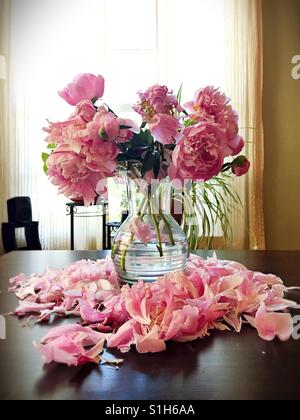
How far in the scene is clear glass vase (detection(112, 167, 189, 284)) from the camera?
0.73 metres

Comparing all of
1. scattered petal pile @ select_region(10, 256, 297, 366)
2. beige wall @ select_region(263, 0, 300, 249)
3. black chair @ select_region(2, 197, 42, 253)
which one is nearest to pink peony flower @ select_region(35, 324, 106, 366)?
scattered petal pile @ select_region(10, 256, 297, 366)

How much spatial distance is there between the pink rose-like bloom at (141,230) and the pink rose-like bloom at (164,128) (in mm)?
176

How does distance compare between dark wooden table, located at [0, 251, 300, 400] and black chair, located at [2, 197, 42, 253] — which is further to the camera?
black chair, located at [2, 197, 42, 253]

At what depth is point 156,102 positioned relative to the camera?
2.24ft

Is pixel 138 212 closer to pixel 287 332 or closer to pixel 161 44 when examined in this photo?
pixel 287 332

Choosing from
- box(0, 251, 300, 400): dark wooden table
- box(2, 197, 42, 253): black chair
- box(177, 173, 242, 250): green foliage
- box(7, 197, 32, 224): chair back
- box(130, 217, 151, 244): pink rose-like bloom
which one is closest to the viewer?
box(0, 251, 300, 400): dark wooden table

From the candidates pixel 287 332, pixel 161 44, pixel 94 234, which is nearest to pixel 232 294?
pixel 287 332

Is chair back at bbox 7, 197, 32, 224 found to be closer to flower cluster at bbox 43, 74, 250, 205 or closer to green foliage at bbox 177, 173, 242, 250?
green foliage at bbox 177, 173, 242, 250

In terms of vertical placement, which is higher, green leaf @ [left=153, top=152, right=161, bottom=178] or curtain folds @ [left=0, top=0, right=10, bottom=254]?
curtain folds @ [left=0, top=0, right=10, bottom=254]

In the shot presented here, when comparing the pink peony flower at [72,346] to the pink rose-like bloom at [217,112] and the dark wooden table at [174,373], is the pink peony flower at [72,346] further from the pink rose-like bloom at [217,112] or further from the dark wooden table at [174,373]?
the pink rose-like bloom at [217,112]

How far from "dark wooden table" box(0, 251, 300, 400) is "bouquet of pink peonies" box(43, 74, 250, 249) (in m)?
0.27

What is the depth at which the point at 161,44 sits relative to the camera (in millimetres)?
3197

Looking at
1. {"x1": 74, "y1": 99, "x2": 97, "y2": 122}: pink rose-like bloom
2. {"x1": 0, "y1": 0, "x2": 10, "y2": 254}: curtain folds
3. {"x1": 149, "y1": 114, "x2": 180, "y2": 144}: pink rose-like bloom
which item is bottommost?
{"x1": 149, "y1": 114, "x2": 180, "y2": 144}: pink rose-like bloom

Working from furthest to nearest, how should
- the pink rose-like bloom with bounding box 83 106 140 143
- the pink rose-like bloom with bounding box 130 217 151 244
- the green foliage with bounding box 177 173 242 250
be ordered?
the green foliage with bounding box 177 173 242 250
the pink rose-like bloom with bounding box 130 217 151 244
the pink rose-like bloom with bounding box 83 106 140 143
